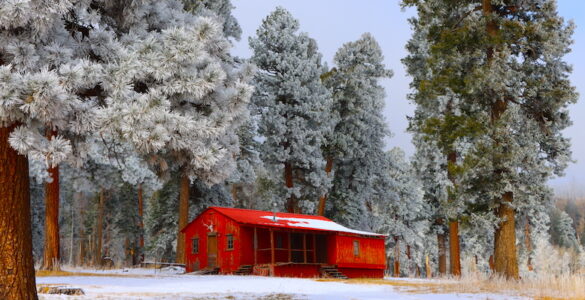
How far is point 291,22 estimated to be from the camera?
3806cm

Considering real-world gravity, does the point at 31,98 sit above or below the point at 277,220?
above

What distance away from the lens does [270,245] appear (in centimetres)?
3123

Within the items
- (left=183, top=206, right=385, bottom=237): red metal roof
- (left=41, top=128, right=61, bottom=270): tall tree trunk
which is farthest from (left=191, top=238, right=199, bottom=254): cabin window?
(left=41, top=128, right=61, bottom=270): tall tree trunk

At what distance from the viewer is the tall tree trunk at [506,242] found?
18344 millimetres

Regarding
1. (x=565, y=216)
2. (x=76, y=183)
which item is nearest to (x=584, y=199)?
(x=565, y=216)

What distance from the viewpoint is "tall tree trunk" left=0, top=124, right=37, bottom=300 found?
28.7 ft

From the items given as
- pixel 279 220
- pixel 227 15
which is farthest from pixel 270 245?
pixel 227 15

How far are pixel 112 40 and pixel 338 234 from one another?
23.3 metres

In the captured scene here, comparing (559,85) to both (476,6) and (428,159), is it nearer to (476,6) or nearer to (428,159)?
(476,6)

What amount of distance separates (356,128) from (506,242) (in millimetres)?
21198

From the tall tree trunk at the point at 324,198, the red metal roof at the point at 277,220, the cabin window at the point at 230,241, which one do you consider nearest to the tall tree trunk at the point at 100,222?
the tall tree trunk at the point at 324,198

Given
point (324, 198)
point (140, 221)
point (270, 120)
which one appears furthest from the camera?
point (140, 221)

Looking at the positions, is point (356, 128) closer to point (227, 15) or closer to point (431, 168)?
point (431, 168)

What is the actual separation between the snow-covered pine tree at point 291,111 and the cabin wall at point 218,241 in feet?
22.0
